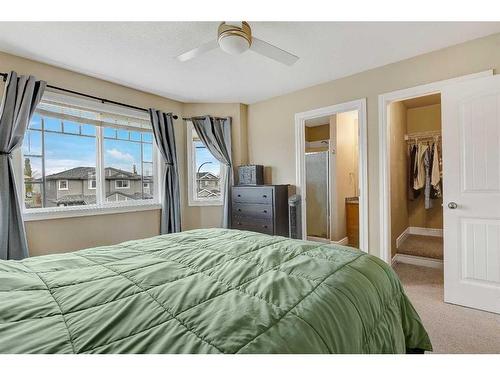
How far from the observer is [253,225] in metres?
3.66

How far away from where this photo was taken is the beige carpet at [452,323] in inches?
67.1

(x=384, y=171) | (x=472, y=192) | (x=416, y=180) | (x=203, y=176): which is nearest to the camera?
(x=472, y=192)

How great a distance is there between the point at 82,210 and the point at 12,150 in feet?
2.84

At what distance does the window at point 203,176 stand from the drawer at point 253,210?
42 centimetres

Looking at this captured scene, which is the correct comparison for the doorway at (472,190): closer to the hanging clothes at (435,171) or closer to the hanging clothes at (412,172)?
the hanging clothes at (435,171)

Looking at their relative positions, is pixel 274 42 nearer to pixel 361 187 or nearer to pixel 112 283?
pixel 361 187

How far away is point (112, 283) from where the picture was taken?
3.26 feet

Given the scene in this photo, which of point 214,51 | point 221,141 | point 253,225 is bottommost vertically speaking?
point 253,225

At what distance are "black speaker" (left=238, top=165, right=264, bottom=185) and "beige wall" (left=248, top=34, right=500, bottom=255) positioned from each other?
164 millimetres

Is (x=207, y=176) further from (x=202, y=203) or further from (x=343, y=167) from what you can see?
(x=343, y=167)

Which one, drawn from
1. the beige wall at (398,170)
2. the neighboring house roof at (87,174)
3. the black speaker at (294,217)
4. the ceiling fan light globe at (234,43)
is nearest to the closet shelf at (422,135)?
the beige wall at (398,170)

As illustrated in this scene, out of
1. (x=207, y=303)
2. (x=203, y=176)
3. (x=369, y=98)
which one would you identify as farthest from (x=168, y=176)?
(x=207, y=303)
